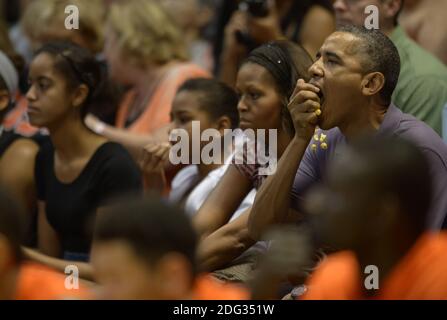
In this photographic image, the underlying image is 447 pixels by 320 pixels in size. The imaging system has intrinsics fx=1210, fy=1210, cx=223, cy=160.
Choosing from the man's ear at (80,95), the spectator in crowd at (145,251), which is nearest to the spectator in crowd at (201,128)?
the man's ear at (80,95)

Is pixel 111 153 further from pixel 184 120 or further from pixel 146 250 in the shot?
pixel 146 250

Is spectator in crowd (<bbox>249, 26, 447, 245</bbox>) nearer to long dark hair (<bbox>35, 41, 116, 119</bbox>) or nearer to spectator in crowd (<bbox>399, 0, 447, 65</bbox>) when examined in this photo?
spectator in crowd (<bbox>399, 0, 447, 65</bbox>)

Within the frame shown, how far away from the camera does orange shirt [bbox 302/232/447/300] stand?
299cm

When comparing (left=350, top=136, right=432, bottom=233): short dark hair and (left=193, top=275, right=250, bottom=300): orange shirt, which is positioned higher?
(left=350, top=136, right=432, bottom=233): short dark hair

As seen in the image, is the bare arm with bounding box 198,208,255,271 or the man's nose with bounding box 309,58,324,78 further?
the bare arm with bounding box 198,208,255,271

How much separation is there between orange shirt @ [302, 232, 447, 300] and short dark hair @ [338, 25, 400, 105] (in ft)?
3.07

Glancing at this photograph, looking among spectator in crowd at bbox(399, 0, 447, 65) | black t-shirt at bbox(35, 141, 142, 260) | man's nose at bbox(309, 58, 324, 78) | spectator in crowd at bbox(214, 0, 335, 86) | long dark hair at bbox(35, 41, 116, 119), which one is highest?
spectator in crowd at bbox(214, 0, 335, 86)

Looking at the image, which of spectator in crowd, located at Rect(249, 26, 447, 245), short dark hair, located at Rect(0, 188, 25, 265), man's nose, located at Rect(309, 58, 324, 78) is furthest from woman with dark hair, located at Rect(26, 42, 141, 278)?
short dark hair, located at Rect(0, 188, 25, 265)

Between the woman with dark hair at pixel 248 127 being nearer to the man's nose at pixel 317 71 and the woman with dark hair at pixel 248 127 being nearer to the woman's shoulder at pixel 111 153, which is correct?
the man's nose at pixel 317 71

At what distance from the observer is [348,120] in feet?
12.9

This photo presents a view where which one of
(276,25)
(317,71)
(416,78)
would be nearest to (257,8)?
(276,25)

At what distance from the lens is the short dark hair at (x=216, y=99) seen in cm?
506
